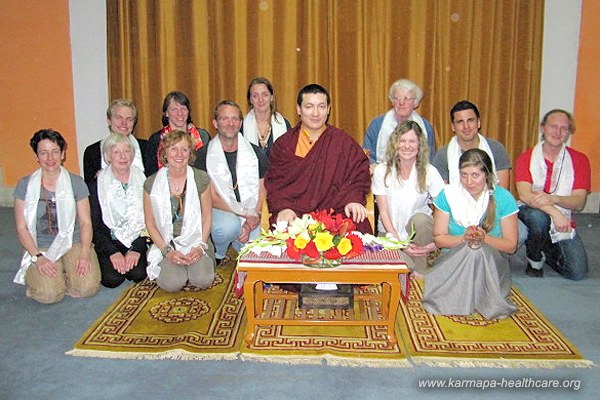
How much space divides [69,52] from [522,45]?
4.48 m

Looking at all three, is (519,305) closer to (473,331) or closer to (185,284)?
(473,331)

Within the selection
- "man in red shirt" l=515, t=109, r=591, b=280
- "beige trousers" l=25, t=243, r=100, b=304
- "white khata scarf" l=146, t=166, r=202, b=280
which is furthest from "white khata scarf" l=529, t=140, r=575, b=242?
"beige trousers" l=25, t=243, r=100, b=304

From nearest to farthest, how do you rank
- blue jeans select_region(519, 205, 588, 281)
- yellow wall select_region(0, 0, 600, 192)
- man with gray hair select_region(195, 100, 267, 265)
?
blue jeans select_region(519, 205, 588, 281), man with gray hair select_region(195, 100, 267, 265), yellow wall select_region(0, 0, 600, 192)

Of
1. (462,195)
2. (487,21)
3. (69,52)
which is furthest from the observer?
(69,52)

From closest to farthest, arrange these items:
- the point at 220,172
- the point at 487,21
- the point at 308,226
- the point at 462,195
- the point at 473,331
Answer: the point at 308,226, the point at 473,331, the point at 462,195, the point at 220,172, the point at 487,21

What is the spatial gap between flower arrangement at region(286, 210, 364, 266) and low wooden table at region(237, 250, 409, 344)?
0.19 feet

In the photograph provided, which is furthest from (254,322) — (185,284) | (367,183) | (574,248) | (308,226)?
(574,248)

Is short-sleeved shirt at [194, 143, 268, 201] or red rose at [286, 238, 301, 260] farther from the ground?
short-sleeved shirt at [194, 143, 268, 201]

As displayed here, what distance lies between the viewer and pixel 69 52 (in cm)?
609

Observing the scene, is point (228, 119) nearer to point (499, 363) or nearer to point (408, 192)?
point (408, 192)

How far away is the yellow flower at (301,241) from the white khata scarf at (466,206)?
1.16m

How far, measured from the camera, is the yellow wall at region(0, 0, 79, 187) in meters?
6.05

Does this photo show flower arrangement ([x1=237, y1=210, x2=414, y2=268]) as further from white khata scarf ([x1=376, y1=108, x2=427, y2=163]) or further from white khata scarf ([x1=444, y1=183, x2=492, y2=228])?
white khata scarf ([x1=376, y1=108, x2=427, y2=163])

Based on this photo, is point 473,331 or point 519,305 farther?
point 519,305
